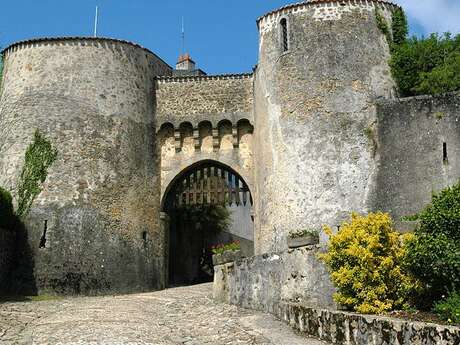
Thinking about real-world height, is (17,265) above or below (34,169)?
below

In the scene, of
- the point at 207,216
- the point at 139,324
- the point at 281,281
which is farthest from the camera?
the point at 207,216

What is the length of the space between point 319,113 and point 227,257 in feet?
16.5

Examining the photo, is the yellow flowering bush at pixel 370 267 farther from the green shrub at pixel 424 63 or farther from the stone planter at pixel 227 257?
the green shrub at pixel 424 63

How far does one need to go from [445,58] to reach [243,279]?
8.64 meters

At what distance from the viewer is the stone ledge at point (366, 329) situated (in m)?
5.75

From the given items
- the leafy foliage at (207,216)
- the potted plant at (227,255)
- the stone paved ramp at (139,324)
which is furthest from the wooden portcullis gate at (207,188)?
the stone paved ramp at (139,324)

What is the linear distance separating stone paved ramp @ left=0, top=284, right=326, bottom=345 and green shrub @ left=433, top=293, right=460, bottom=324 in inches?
62.7

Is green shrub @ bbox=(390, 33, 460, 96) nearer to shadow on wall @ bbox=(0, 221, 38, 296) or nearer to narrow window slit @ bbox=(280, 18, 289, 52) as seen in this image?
narrow window slit @ bbox=(280, 18, 289, 52)

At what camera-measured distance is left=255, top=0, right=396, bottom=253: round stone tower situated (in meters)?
15.5

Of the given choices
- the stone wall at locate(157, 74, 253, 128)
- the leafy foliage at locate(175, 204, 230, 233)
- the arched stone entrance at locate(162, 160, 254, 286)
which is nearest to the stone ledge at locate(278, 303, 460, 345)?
the arched stone entrance at locate(162, 160, 254, 286)

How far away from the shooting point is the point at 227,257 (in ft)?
46.0

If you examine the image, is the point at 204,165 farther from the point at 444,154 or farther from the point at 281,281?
the point at 281,281

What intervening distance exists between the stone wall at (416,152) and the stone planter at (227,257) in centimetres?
407

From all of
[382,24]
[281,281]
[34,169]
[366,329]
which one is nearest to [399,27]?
[382,24]
